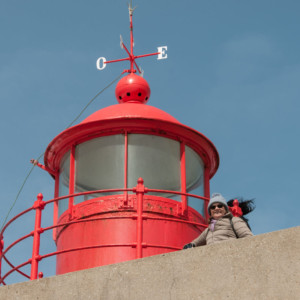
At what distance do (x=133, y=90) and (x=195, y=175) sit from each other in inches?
55.9

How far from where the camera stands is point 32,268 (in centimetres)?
734

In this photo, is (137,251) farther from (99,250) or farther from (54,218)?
(54,218)

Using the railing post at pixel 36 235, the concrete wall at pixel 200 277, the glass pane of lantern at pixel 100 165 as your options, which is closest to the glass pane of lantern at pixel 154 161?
the glass pane of lantern at pixel 100 165

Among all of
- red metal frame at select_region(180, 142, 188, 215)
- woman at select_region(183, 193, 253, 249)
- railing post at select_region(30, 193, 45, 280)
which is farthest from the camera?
red metal frame at select_region(180, 142, 188, 215)

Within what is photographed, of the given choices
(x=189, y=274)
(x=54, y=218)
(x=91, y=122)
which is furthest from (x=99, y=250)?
(x=189, y=274)

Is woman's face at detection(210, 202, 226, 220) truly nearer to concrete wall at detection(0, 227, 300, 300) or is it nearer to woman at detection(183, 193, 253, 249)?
woman at detection(183, 193, 253, 249)

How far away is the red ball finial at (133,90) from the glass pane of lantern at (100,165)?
2.94 feet

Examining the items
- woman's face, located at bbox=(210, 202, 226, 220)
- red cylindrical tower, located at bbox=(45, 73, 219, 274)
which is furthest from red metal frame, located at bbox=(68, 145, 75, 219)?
woman's face, located at bbox=(210, 202, 226, 220)

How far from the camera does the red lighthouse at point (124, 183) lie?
26.1 feet

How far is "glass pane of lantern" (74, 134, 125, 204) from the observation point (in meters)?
8.45

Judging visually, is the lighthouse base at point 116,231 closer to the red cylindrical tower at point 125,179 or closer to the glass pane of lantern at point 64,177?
the red cylindrical tower at point 125,179

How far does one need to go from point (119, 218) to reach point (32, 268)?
46.4 inches

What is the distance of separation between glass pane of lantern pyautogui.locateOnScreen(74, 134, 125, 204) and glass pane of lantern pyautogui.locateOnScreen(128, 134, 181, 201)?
0.42 ft

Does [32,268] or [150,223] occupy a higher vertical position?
[150,223]
